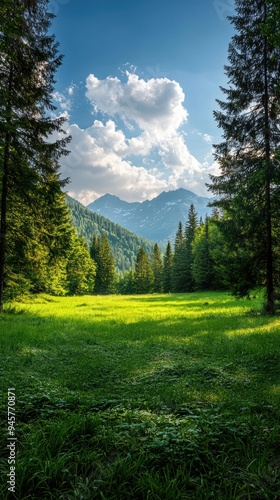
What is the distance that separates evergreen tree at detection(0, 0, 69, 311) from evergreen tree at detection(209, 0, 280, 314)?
9.54m

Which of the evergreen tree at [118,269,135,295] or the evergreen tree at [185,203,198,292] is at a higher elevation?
the evergreen tree at [185,203,198,292]

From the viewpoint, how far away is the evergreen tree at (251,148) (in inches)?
567

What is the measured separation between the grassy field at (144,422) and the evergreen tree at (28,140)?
762cm

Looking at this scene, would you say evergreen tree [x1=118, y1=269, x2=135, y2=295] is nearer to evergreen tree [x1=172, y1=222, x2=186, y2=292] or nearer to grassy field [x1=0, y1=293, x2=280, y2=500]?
evergreen tree [x1=172, y1=222, x2=186, y2=292]

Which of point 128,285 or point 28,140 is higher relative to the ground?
point 28,140

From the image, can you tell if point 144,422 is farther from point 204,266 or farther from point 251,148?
point 204,266

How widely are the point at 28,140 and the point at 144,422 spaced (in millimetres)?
14729

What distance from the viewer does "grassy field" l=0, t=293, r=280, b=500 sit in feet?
8.81

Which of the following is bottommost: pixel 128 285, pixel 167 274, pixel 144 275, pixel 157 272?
pixel 128 285

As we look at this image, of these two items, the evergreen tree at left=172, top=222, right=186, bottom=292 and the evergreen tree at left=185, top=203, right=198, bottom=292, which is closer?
the evergreen tree at left=185, top=203, right=198, bottom=292

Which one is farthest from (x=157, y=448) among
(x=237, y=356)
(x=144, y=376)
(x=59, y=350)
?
(x=59, y=350)

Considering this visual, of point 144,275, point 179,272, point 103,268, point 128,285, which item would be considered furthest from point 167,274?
point 128,285

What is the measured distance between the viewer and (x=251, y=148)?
15109 mm

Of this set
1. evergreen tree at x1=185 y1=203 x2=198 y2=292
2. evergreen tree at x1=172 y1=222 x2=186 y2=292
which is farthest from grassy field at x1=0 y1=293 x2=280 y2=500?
evergreen tree at x1=172 y1=222 x2=186 y2=292
